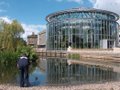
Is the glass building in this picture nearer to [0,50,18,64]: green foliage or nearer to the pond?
[0,50,18,64]: green foliage

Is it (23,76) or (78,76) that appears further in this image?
(78,76)

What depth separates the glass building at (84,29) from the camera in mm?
78688

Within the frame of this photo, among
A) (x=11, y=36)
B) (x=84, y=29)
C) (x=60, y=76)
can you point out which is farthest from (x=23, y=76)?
(x=84, y=29)

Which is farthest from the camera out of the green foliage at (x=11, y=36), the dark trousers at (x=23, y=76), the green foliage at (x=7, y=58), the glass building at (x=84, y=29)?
the glass building at (x=84, y=29)

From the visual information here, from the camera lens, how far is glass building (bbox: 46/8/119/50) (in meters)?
78.7

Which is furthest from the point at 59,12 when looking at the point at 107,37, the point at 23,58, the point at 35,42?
the point at 35,42

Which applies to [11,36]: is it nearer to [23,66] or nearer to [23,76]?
[23,76]

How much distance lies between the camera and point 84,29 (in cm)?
7969

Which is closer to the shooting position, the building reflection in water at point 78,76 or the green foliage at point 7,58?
the building reflection in water at point 78,76

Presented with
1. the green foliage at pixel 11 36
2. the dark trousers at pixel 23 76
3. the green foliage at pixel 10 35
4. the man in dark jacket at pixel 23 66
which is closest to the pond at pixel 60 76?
the dark trousers at pixel 23 76

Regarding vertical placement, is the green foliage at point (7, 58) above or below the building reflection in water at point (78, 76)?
above

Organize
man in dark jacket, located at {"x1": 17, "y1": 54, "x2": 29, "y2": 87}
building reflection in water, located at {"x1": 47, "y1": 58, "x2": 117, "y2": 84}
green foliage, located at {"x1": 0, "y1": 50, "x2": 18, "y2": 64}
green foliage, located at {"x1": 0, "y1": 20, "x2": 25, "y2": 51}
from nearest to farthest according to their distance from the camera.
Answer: man in dark jacket, located at {"x1": 17, "y1": 54, "x2": 29, "y2": 87}, building reflection in water, located at {"x1": 47, "y1": 58, "x2": 117, "y2": 84}, green foliage, located at {"x1": 0, "y1": 50, "x2": 18, "y2": 64}, green foliage, located at {"x1": 0, "y1": 20, "x2": 25, "y2": 51}

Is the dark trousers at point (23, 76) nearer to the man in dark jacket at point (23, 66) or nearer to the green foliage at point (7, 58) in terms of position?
the man in dark jacket at point (23, 66)

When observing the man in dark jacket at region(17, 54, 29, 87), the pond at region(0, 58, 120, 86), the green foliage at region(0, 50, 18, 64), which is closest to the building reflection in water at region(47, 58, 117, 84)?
the pond at region(0, 58, 120, 86)
